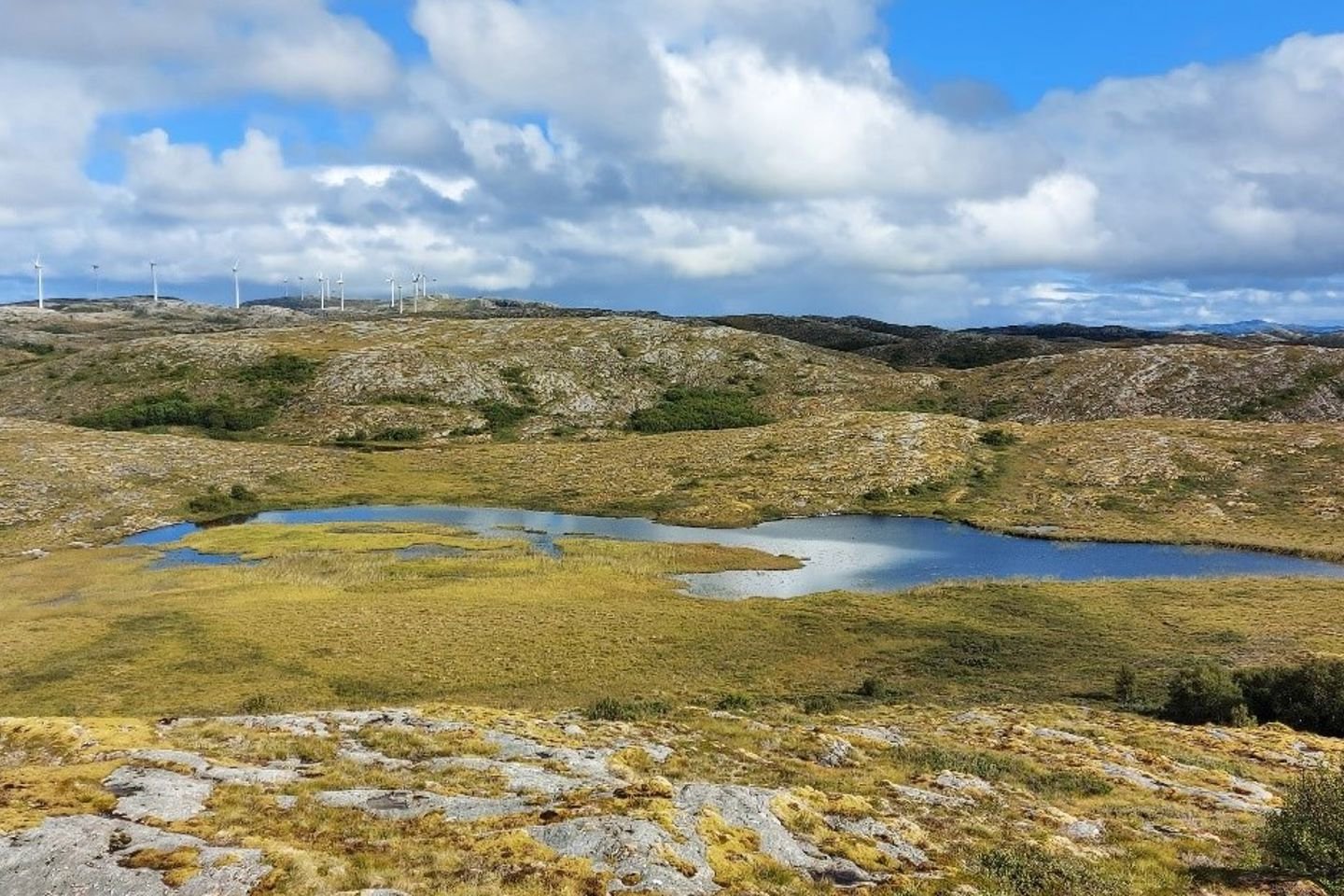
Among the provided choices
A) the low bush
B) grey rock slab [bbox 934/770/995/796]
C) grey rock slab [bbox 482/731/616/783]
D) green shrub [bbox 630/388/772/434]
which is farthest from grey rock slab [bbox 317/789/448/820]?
green shrub [bbox 630/388/772/434]

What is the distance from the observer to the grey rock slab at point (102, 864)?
1605 centimetres

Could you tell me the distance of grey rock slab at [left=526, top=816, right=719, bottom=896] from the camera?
1820 cm

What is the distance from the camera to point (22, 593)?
72.5 m

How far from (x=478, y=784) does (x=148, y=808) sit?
8.80m

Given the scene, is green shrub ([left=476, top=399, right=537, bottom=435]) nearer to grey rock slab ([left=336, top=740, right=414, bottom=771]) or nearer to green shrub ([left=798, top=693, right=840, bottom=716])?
green shrub ([left=798, top=693, right=840, bottom=716])

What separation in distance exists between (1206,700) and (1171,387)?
160610mm

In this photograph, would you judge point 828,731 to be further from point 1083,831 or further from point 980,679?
point 980,679

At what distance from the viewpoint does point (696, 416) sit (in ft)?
620

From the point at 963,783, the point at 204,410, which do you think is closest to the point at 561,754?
the point at 963,783

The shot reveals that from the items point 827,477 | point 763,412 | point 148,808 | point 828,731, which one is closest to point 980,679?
point 828,731

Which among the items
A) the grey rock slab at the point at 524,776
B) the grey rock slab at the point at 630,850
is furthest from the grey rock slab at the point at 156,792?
the grey rock slab at the point at 630,850

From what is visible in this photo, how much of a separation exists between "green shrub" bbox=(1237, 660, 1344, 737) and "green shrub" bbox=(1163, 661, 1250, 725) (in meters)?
1.23

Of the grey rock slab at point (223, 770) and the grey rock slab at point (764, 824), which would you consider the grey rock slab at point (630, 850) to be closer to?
the grey rock slab at point (764, 824)

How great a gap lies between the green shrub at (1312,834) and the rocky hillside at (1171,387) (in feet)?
546
